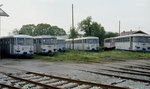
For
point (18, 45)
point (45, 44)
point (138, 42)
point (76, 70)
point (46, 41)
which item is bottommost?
point (76, 70)

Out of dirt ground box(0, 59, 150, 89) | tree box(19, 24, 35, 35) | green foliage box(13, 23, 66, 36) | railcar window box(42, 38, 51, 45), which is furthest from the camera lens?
tree box(19, 24, 35, 35)

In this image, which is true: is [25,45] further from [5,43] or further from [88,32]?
[88,32]

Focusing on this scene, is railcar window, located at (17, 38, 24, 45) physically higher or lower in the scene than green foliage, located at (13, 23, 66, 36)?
lower

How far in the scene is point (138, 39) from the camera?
91.4 feet

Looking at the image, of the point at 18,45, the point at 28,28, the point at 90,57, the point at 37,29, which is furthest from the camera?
the point at 28,28

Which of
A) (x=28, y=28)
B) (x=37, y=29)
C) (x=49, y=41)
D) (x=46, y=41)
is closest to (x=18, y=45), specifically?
(x=46, y=41)

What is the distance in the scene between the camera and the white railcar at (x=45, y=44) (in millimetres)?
24922

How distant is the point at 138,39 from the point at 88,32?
41682 millimetres

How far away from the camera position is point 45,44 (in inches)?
985

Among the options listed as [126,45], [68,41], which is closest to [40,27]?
[68,41]

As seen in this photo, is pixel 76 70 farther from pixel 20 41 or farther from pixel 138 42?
pixel 138 42

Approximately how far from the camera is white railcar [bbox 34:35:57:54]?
24.9 m

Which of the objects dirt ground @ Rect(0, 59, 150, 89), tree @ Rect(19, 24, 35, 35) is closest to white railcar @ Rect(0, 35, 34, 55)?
dirt ground @ Rect(0, 59, 150, 89)

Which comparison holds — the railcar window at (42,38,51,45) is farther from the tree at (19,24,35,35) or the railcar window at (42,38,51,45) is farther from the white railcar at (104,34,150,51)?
the tree at (19,24,35,35)
